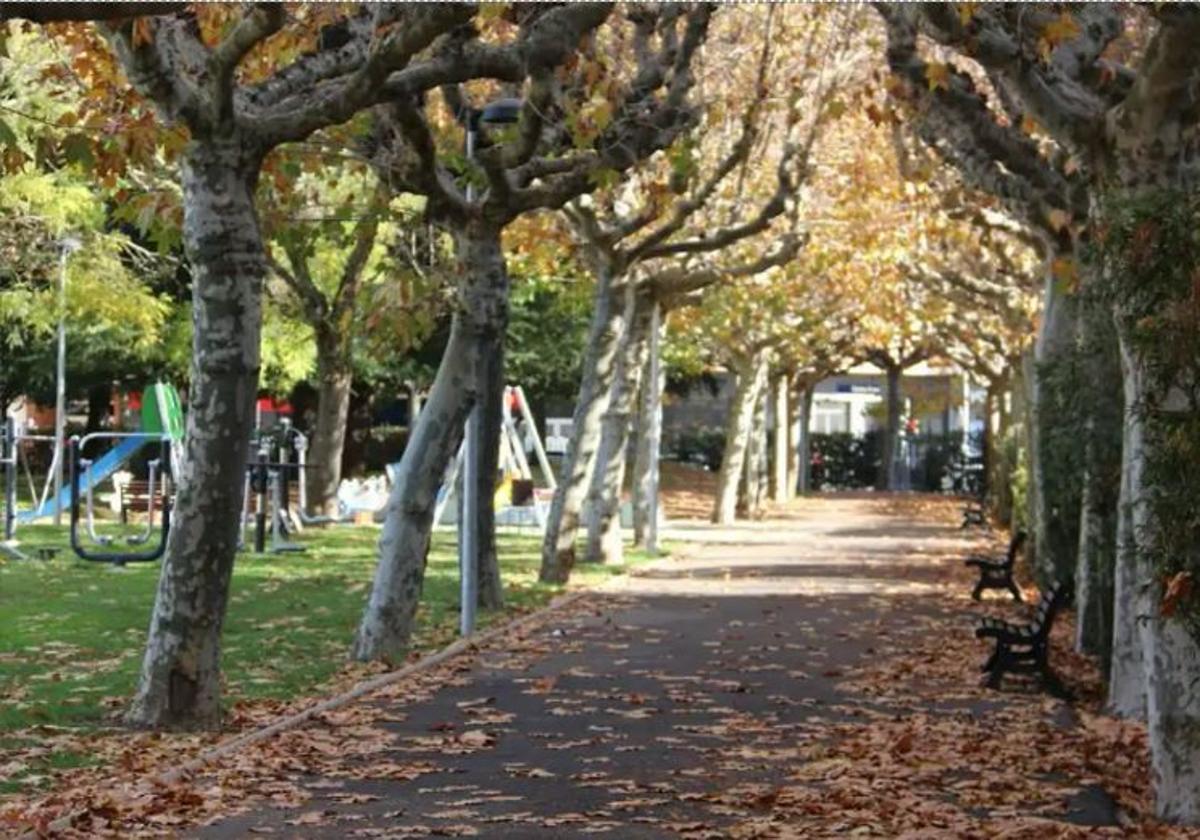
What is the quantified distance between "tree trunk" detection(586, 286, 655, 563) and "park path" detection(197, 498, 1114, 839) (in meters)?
7.69

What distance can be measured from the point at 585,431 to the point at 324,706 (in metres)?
15.4

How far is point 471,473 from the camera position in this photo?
22469 mm

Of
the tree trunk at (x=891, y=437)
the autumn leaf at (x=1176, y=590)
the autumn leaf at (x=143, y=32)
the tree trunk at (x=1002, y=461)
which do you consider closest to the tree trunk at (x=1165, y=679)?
the autumn leaf at (x=1176, y=590)

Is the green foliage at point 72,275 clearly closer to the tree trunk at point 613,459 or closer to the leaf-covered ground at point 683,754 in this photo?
the tree trunk at point 613,459

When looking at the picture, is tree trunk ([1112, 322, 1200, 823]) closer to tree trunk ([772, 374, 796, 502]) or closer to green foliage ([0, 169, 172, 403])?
green foliage ([0, 169, 172, 403])

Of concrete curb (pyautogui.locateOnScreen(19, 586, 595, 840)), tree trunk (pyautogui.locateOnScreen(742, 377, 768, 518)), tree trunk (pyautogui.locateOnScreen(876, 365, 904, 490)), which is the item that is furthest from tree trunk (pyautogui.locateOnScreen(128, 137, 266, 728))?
tree trunk (pyautogui.locateOnScreen(876, 365, 904, 490))

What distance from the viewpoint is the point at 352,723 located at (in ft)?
48.3

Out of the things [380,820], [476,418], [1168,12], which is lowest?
[380,820]

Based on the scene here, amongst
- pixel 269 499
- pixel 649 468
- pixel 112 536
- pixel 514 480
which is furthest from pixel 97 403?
pixel 112 536

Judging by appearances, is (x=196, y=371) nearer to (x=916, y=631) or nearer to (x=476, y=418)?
(x=476, y=418)

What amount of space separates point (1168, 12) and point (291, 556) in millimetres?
21689

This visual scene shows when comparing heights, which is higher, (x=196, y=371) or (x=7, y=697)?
(x=196, y=371)

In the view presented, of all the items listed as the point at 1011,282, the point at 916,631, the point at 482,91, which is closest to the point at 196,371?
the point at 916,631

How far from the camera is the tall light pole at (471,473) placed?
20688 millimetres
